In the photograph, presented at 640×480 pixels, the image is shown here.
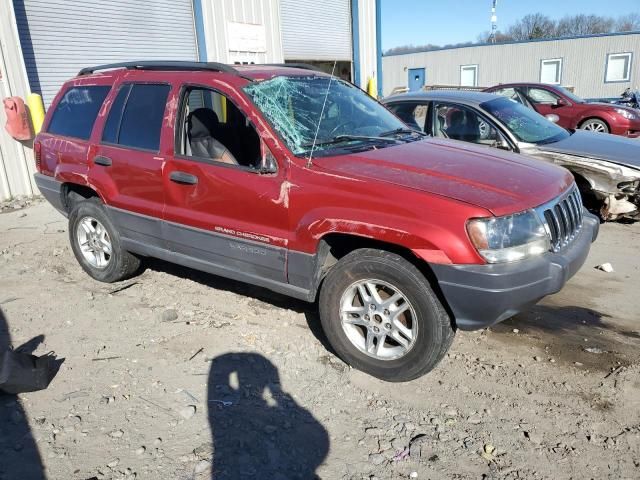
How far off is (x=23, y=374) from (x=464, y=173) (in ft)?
9.70

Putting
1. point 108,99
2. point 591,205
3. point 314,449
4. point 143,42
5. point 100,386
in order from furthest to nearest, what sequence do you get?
point 143,42, point 591,205, point 108,99, point 100,386, point 314,449

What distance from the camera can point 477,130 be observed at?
649 centimetres

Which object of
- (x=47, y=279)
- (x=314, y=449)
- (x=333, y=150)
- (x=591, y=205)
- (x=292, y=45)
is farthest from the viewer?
(x=292, y=45)

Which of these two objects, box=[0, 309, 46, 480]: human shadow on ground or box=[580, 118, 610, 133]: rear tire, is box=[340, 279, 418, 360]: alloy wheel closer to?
box=[0, 309, 46, 480]: human shadow on ground

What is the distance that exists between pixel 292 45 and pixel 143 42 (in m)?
4.73

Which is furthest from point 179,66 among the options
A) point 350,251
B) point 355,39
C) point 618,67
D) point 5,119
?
point 618,67

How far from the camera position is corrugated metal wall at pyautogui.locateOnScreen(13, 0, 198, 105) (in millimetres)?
9273

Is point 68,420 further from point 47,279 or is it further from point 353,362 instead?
point 47,279

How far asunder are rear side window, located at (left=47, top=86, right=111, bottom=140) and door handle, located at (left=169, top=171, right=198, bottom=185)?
128cm

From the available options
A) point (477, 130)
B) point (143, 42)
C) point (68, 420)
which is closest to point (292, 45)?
point (143, 42)

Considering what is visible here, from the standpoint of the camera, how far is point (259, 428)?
2.93 meters

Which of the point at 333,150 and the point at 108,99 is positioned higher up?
the point at 108,99

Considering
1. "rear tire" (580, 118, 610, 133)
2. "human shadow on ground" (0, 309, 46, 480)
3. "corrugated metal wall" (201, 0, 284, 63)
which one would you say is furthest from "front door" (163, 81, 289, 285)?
"rear tire" (580, 118, 610, 133)

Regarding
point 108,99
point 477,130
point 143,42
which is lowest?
point 477,130
